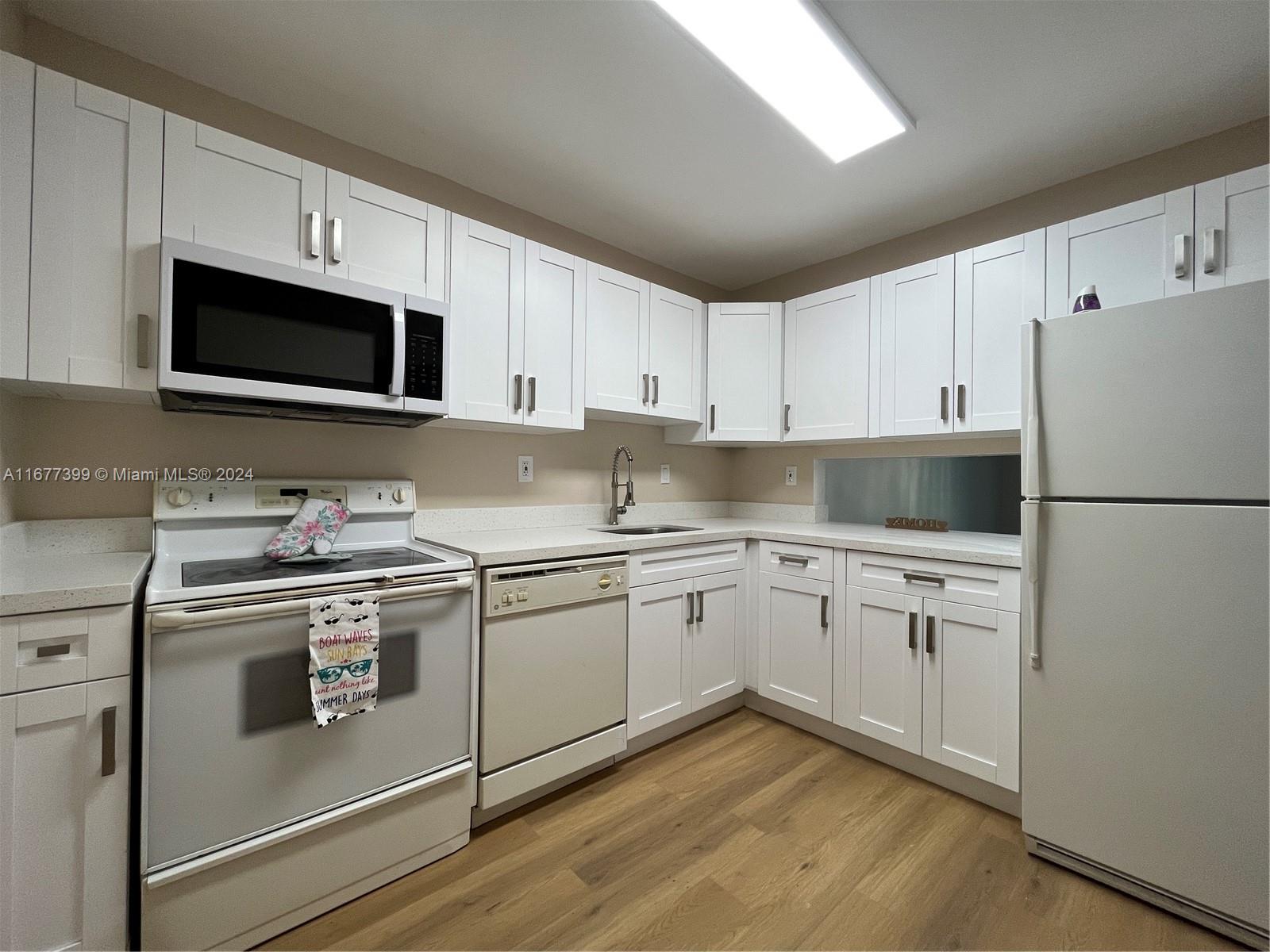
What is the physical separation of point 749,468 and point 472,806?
8.28 ft

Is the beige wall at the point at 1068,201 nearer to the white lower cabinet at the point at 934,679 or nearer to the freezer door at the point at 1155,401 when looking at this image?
the freezer door at the point at 1155,401

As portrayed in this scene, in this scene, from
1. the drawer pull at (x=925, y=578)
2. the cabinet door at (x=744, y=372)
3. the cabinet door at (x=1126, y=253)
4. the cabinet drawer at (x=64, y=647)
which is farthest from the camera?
the cabinet door at (x=744, y=372)

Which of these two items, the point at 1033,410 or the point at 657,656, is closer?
the point at 1033,410

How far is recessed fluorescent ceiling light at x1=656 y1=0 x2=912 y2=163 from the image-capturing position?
1479 millimetres

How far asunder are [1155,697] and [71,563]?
3.05 m

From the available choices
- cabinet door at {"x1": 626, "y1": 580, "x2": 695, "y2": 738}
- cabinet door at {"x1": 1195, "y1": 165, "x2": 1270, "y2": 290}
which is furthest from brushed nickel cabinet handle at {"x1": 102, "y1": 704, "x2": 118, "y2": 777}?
cabinet door at {"x1": 1195, "y1": 165, "x2": 1270, "y2": 290}

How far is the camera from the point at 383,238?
6.24ft

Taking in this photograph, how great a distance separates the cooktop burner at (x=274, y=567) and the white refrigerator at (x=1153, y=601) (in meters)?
2.00

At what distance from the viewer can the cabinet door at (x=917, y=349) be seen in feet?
8.07

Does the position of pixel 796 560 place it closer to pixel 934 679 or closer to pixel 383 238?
pixel 934 679

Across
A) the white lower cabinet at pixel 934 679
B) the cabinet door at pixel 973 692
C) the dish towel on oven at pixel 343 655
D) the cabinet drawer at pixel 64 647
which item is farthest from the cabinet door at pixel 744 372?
the cabinet drawer at pixel 64 647

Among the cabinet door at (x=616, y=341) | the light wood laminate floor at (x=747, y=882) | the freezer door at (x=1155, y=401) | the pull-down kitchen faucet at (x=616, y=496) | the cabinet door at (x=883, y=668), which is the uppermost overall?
the cabinet door at (x=616, y=341)

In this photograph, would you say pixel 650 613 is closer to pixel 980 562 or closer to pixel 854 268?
pixel 980 562

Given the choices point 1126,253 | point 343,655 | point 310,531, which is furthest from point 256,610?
point 1126,253
